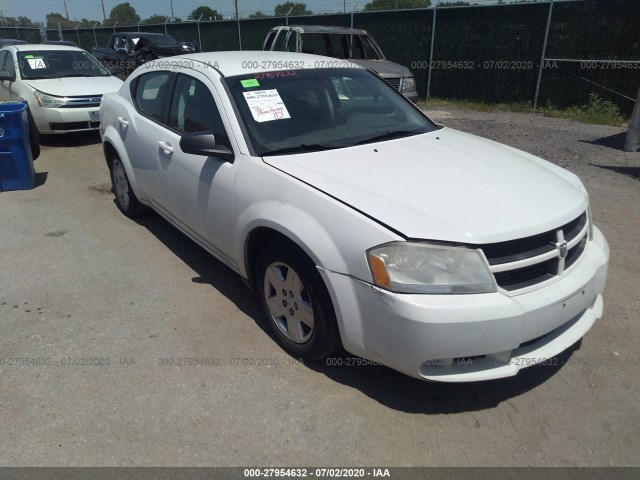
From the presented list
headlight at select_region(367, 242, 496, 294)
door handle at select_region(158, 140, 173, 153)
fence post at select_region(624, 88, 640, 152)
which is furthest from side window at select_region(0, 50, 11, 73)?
fence post at select_region(624, 88, 640, 152)

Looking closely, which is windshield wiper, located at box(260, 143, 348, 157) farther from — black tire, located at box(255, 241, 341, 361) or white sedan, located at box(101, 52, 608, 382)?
black tire, located at box(255, 241, 341, 361)

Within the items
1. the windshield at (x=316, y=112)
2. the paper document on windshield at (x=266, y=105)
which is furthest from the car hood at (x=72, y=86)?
the paper document on windshield at (x=266, y=105)

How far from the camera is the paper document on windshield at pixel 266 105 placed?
3.32 m

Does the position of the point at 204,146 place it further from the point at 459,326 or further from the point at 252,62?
the point at 459,326

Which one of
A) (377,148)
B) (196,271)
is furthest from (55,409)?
(377,148)

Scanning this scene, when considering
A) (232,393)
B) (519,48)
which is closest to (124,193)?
(232,393)

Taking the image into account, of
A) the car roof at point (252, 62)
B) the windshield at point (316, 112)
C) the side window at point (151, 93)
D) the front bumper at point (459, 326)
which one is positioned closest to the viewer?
the front bumper at point (459, 326)

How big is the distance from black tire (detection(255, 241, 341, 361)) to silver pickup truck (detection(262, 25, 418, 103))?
7.71 metres

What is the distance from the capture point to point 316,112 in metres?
3.52

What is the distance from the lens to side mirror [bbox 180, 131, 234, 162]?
315 cm

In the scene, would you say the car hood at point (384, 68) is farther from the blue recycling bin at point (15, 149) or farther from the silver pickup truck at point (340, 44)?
the blue recycling bin at point (15, 149)

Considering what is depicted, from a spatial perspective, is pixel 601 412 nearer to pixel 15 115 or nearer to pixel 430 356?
pixel 430 356

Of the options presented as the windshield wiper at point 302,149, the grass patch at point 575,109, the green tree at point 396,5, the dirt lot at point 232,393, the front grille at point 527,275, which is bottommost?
the dirt lot at point 232,393

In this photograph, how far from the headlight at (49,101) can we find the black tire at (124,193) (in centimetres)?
365
